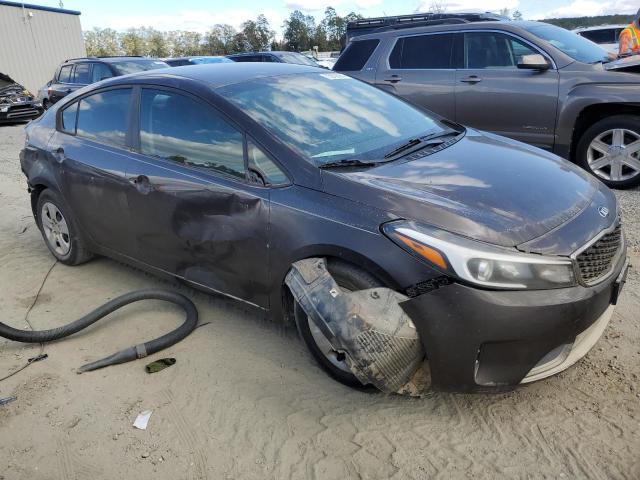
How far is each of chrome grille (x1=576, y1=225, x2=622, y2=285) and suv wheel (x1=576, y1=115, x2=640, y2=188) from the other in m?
3.48

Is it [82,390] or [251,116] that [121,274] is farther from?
[251,116]

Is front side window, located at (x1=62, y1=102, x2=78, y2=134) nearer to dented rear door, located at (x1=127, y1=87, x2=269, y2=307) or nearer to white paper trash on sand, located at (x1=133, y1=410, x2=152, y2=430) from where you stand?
dented rear door, located at (x1=127, y1=87, x2=269, y2=307)

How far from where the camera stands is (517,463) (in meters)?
2.40

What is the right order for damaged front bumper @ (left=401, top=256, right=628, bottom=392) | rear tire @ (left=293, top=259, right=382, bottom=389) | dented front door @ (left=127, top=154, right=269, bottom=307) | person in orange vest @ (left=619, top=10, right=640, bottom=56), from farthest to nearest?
person in orange vest @ (left=619, top=10, right=640, bottom=56) → dented front door @ (left=127, top=154, right=269, bottom=307) → rear tire @ (left=293, top=259, right=382, bottom=389) → damaged front bumper @ (left=401, top=256, right=628, bottom=392)

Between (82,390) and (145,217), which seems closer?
(82,390)

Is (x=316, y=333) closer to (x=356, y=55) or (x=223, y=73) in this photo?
(x=223, y=73)

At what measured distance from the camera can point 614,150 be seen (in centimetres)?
588

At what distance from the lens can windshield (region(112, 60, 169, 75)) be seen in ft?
39.8

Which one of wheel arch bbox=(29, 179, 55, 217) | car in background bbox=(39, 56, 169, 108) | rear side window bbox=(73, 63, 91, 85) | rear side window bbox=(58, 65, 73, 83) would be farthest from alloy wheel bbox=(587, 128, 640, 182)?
rear side window bbox=(58, 65, 73, 83)

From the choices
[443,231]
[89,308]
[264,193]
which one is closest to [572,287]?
[443,231]

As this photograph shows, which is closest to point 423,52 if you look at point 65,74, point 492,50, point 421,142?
point 492,50

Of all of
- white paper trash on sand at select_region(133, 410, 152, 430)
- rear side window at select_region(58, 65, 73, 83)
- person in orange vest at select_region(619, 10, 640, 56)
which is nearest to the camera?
white paper trash on sand at select_region(133, 410, 152, 430)

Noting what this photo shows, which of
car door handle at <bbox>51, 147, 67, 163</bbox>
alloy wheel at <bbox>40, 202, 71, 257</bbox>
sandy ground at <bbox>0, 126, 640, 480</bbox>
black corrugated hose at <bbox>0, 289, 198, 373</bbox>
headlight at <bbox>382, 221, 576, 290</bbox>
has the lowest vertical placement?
sandy ground at <bbox>0, 126, 640, 480</bbox>

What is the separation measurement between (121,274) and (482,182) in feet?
10.2
